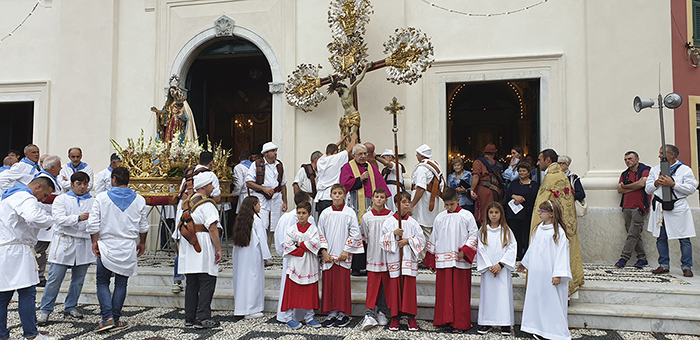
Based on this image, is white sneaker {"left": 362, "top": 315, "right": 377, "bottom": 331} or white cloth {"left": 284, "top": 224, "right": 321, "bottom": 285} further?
white cloth {"left": 284, "top": 224, "right": 321, "bottom": 285}

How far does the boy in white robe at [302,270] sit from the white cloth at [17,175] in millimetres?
4461

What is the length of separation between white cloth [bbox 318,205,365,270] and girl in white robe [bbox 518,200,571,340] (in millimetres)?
1846

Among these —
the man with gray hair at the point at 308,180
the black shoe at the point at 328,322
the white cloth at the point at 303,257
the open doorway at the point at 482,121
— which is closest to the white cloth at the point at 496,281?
the black shoe at the point at 328,322

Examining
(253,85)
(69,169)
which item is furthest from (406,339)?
(253,85)

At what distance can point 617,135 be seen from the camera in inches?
345

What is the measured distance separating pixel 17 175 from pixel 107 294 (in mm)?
3311

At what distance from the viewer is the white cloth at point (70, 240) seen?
611 centimetres

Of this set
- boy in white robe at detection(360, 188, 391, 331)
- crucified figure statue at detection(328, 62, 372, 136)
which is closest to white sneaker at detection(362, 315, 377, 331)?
boy in white robe at detection(360, 188, 391, 331)

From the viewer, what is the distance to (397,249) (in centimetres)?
585

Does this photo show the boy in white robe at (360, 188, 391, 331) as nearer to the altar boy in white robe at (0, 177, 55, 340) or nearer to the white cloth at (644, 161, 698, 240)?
the altar boy in white robe at (0, 177, 55, 340)

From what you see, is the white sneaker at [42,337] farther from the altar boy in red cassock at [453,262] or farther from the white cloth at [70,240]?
the altar boy in red cassock at [453,262]

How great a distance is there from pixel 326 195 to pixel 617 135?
5076 mm

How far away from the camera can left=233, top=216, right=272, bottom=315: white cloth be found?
628cm

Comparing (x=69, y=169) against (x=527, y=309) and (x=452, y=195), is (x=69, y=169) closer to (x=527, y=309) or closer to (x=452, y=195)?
(x=452, y=195)
